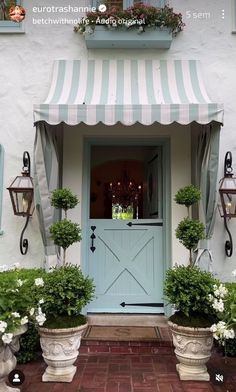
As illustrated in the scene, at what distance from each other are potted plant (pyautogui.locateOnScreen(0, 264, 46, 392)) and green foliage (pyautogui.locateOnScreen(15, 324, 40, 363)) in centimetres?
78

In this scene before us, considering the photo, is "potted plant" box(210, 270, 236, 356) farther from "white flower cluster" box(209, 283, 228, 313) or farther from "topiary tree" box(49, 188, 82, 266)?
"topiary tree" box(49, 188, 82, 266)

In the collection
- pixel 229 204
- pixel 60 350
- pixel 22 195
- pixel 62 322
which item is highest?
pixel 22 195

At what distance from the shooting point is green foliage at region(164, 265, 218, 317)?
3592 millimetres

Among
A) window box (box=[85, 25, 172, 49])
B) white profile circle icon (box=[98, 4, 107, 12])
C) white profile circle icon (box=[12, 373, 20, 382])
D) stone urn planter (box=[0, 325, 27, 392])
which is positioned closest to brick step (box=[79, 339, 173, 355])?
white profile circle icon (box=[12, 373, 20, 382])

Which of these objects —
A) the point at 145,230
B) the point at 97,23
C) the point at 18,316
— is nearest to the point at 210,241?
the point at 145,230

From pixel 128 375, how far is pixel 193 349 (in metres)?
0.78

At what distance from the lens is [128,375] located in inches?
146

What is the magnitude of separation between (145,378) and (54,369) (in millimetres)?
979

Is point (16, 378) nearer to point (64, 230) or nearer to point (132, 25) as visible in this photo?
point (64, 230)

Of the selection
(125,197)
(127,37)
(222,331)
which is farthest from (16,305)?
(127,37)

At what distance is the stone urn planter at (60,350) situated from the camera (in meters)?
3.51

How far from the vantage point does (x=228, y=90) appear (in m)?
5.28

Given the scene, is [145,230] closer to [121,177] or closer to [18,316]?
[121,177]

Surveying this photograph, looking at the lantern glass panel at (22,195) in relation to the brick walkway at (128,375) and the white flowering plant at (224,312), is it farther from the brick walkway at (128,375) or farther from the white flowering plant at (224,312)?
the white flowering plant at (224,312)
